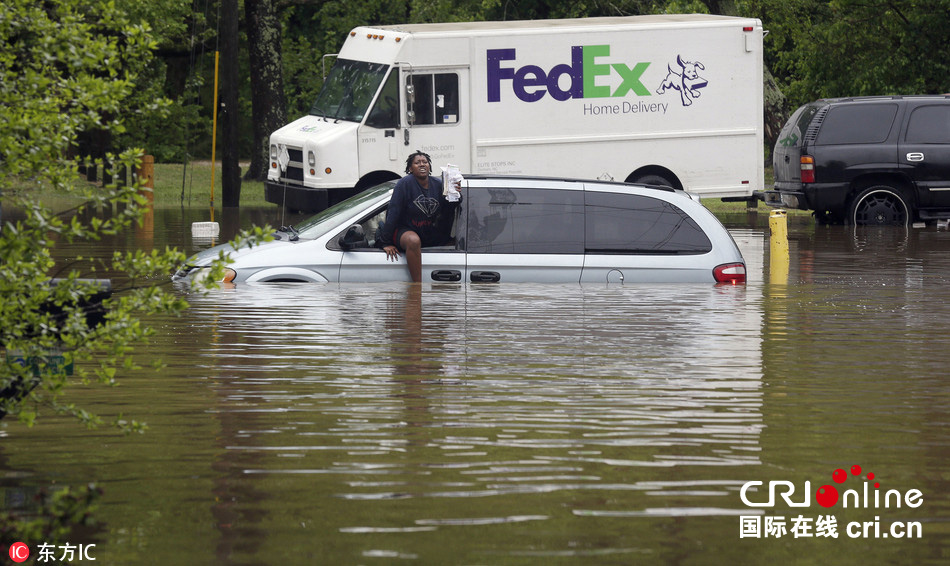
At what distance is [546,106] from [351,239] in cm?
1039

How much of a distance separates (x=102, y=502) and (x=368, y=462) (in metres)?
1.16

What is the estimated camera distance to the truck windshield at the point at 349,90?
21422mm

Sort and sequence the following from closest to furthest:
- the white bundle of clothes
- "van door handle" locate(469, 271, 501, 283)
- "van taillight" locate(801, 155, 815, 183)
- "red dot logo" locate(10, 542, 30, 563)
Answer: "red dot logo" locate(10, 542, 30, 563), "van door handle" locate(469, 271, 501, 283), the white bundle of clothes, "van taillight" locate(801, 155, 815, 183)

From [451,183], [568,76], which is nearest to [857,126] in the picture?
[568,76]

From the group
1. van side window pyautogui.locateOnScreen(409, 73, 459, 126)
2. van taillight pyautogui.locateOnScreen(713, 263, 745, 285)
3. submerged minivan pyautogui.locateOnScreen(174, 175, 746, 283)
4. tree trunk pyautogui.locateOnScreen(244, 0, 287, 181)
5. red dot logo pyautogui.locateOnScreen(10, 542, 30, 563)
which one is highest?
tree trunk pyautogui.locateOnScreen(244, 0, 287, 181)

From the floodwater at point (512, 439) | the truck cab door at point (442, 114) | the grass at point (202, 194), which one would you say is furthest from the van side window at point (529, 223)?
the grass at point (202, 194)

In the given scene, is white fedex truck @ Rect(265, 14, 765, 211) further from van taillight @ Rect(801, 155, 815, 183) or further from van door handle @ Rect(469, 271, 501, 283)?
van door handle @ Rect(469, 271, 501, 283)

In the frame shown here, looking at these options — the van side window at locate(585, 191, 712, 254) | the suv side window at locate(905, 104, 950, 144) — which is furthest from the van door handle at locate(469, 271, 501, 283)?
the suv side window at locate(905, 104, 950, 144)

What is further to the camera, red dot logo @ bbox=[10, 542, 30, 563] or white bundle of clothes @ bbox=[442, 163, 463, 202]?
white bundle of clothes @ bbox=[442, 163, 463, 202]

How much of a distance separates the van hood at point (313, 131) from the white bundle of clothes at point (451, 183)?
374 inches

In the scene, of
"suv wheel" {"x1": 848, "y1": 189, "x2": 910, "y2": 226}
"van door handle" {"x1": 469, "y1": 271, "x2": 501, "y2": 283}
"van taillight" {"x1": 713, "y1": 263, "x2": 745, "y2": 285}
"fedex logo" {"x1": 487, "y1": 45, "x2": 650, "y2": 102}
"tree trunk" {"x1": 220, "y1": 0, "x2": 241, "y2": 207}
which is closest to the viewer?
"van door handle" {"x1": 469, "y1": 271, "x2": 501, "y2": 283}

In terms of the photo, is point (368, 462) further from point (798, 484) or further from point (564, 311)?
point (564, 311)

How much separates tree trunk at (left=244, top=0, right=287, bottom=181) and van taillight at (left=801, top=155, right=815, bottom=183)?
14816 mm

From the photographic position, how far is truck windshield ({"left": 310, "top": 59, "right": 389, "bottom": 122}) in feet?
70.3
